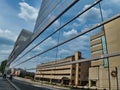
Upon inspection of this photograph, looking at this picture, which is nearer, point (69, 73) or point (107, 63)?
point (107, 63)

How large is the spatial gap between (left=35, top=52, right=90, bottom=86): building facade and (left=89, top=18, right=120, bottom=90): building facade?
35 cm

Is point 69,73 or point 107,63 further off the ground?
point 107,63

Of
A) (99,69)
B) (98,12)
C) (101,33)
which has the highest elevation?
(98,12)

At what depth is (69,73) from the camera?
6.55m

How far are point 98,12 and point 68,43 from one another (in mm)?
2122

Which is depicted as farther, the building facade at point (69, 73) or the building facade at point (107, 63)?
the building facade at point (69, 73)

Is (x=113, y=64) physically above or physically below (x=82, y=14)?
below

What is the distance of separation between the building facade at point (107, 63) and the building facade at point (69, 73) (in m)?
0.35

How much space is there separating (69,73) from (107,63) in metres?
2.06

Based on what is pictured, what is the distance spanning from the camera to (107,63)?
15.5ft

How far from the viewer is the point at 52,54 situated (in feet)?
31.1

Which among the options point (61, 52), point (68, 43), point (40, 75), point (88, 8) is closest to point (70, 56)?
point (68, 43)

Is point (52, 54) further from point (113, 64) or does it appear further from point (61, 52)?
point (113, 64)

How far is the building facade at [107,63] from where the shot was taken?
4480mm
